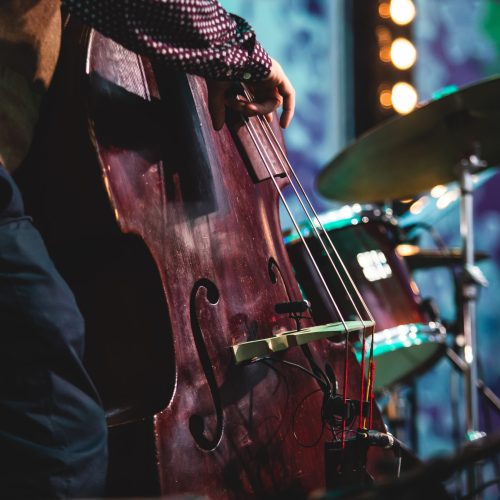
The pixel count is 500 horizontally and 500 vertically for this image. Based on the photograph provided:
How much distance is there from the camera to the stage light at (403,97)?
3529 millimetres

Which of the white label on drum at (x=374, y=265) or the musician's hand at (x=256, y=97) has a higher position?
the musician's hand at (x=256, y=97)

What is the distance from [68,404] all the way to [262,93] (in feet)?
2.00

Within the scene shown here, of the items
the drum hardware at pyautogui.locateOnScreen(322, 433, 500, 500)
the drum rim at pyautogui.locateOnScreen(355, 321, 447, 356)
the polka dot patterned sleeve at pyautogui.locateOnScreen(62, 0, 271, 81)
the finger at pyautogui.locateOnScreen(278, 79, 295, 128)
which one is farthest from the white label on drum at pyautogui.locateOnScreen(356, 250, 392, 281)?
the drum hardware at pyautogui.locateOnScreen(322, 433, 500, 500)

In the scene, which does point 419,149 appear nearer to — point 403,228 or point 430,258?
point 403,228

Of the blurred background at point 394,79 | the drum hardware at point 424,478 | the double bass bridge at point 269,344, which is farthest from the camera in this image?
the blurred background at point 394,79

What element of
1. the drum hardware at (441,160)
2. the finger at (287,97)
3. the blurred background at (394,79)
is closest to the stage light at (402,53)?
the blurred background at (394,79)

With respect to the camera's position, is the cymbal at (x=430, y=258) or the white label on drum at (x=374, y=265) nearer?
the white label on drum at (x=374, y=265)

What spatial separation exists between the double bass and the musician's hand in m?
0.03

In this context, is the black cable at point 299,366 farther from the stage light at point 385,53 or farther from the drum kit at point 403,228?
the stage light at point 385,53

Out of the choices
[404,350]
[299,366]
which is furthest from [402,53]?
[299,366]

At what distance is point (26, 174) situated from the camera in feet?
3.43

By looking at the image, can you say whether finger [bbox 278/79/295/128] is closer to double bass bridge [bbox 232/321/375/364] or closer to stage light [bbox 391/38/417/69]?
double bass bridge [bbox 232/321/375/364]

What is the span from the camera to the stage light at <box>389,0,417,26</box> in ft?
11.6

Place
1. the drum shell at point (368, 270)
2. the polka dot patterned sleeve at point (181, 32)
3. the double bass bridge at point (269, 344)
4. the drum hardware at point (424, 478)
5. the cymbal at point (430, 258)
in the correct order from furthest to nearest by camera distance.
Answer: the cymbal at point (430, 258) → the drum shell at point (368, 270) → the double bass bridge at point (269, 344) → the polka dot patterned sleeve at point (181, 32) → the drum hardware at point (424, 478)
